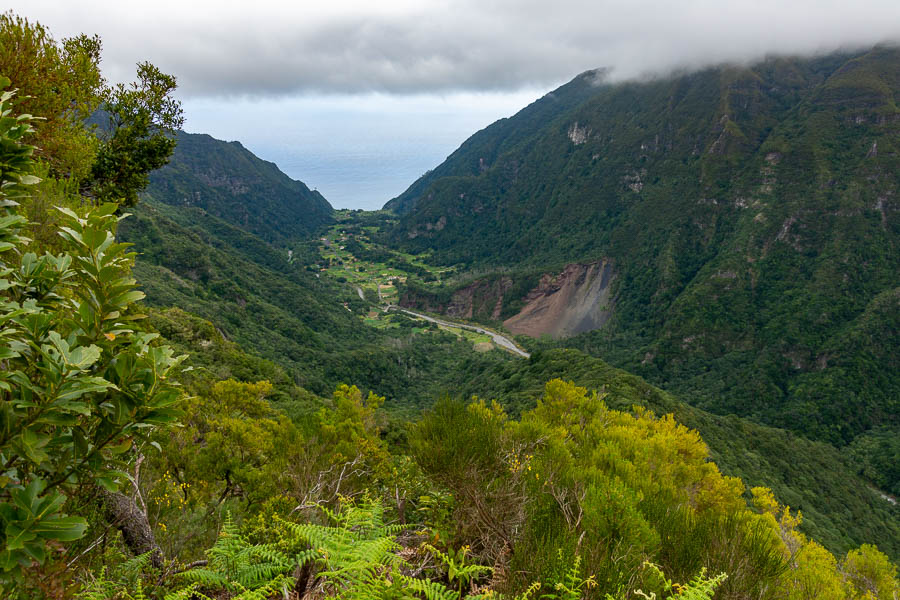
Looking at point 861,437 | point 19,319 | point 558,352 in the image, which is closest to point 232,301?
point 558,352

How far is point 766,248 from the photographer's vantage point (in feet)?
401

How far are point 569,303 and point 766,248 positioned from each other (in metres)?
59.4

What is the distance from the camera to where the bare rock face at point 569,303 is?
145000mm

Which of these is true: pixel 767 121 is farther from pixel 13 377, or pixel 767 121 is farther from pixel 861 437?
pixel 13 377

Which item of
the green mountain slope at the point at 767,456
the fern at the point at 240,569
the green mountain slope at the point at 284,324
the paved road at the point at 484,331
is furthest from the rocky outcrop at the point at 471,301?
the fern at the point at 240,569

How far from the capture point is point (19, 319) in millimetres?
2131

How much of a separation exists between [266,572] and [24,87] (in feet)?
25.9

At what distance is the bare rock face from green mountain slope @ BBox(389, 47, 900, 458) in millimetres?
3812

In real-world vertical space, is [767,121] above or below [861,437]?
above

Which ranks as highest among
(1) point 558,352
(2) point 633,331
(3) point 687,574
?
(3) point 687,574

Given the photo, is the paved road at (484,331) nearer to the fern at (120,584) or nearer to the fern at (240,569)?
the fern at (240,569)

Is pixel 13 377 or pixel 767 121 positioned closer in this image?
pixel 13 377

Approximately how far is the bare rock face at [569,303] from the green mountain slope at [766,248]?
3812 mm

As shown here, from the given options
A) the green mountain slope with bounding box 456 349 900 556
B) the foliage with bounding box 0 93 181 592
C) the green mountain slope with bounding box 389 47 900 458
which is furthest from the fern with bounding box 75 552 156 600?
the green mountain slope with bounding box 389 47 900 458
